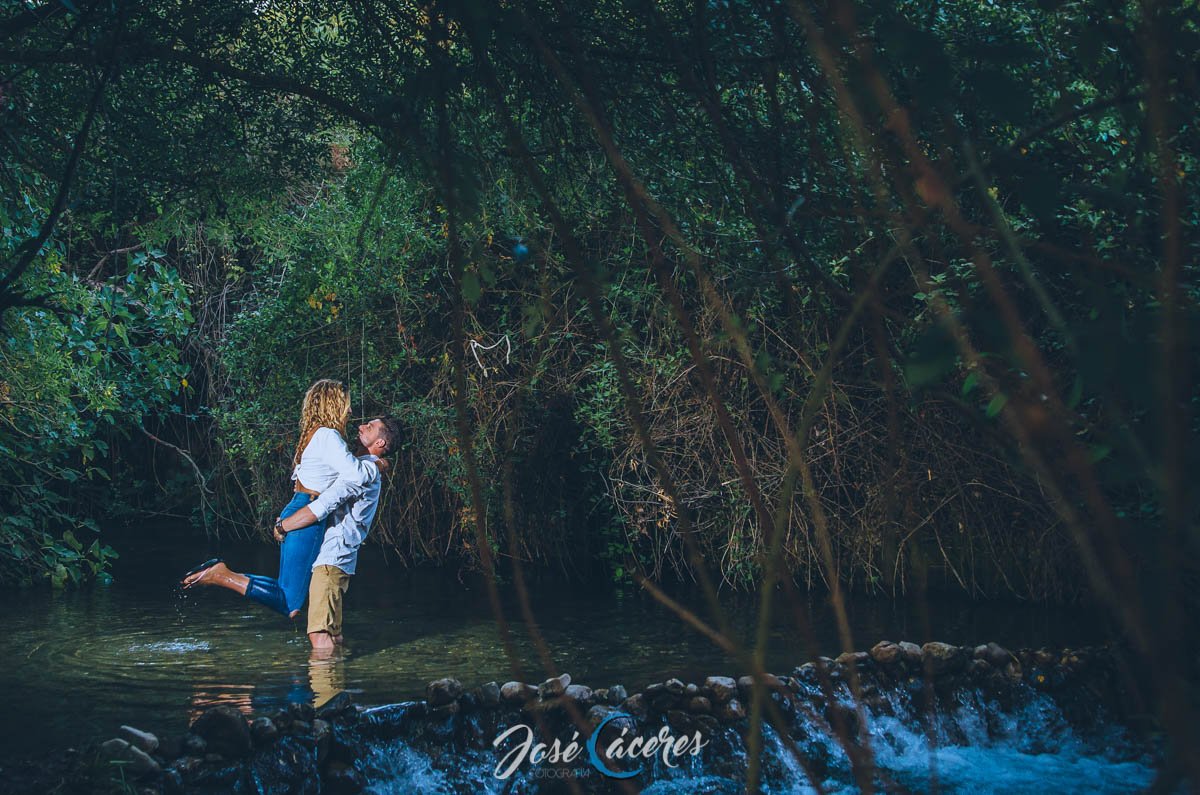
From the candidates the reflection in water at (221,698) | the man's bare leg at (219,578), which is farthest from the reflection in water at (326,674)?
the man's bare leg at (219,578)

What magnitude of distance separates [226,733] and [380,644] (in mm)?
2842

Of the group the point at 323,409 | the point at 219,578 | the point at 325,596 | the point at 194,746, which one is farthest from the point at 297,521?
the point at 194,746

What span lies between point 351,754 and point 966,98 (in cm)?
441

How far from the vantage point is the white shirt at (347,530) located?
25.7ft

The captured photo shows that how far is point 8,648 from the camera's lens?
8.04 metres

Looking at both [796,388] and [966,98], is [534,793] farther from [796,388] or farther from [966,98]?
[796,388]

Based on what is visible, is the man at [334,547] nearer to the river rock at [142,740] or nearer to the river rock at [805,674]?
the river rock at [142,740]

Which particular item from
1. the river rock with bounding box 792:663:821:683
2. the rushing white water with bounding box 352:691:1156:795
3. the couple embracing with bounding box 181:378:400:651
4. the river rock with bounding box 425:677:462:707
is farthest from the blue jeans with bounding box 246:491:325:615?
the river rock with bounding box 792:663:821:683

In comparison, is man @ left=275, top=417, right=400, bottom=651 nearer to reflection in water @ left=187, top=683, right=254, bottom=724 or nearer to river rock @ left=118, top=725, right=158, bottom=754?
reflection in water @ left=187, top=683, right=254, bottom=724

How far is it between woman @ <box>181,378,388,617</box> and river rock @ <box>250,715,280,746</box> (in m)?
2.24

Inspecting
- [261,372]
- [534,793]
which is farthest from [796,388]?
[261,372]

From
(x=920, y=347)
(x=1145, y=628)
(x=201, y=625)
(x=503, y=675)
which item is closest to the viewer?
(x=1145, y=628)

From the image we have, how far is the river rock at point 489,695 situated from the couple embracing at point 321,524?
206 centimetres

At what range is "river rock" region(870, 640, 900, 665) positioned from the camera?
7164 millimetres
